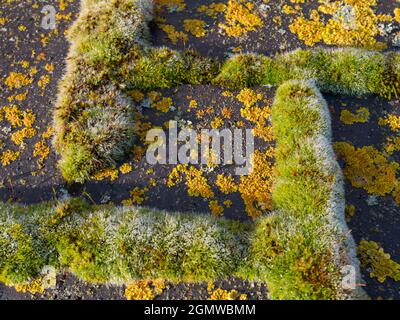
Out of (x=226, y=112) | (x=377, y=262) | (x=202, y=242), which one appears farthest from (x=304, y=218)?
(x=226, y=112)

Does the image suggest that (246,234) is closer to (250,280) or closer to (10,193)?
(250,280)

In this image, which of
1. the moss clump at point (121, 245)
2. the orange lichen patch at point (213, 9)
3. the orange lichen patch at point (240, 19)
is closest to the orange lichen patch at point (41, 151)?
the moss clump at point (121, 245)

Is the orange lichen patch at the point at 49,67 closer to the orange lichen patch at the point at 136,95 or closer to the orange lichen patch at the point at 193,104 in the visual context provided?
the orange lichen patch at the point at 136,95

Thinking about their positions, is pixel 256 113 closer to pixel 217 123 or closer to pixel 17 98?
pixel 217 123

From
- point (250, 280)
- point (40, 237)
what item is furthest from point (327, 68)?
point (40, 237)

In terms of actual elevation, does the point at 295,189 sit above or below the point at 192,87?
below
